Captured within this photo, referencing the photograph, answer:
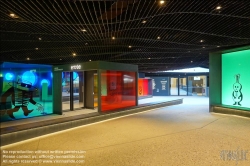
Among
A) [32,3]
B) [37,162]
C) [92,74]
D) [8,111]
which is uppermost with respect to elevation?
[32,3]

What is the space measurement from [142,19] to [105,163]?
12.4 ft

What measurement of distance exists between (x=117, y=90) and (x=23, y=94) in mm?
4767

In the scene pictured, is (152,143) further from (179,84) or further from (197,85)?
(197,85)

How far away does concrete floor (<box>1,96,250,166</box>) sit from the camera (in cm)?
395

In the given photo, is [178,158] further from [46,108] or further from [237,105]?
[46,108]

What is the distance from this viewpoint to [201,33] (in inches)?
253

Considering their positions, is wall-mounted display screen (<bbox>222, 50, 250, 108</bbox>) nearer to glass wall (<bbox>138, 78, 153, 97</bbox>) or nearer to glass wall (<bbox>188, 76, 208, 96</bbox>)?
glass wall (<bbox>138, 78, 153, 97</bbox>)

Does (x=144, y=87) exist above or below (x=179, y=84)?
below

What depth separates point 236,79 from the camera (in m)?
9.28

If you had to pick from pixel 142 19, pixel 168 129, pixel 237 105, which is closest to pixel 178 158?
pixel 168 129

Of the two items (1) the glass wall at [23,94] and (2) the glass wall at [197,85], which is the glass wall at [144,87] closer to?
(2) the glass wall at [197,85]

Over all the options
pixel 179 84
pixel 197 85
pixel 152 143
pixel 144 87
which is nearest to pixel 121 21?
pixel 152 143

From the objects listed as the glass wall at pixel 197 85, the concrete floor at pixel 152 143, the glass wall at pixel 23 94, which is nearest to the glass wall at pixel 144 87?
the glass wall at pixel 197 85

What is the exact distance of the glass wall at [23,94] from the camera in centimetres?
809
